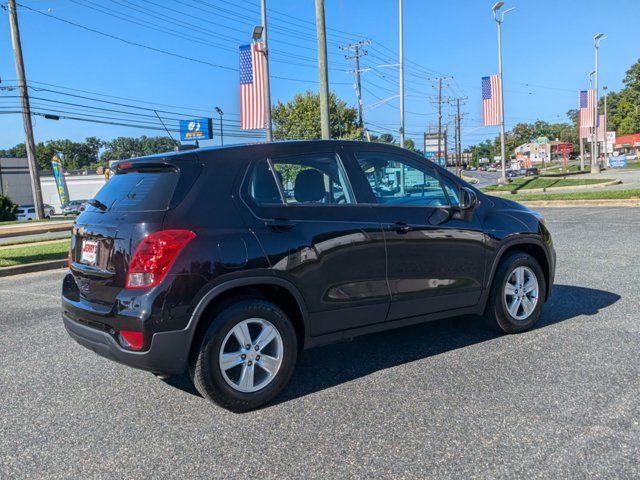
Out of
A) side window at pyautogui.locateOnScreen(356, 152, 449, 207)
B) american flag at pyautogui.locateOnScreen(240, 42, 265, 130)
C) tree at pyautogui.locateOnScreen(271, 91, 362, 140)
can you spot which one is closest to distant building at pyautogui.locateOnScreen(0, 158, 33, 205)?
tree at pyautogui.locateOnScreen(271, 91, 362, 140)

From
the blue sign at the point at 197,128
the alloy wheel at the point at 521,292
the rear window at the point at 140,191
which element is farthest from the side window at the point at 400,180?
the blue sign at the point at 197,128

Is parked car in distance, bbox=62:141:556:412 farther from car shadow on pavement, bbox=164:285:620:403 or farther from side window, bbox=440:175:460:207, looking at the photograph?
car shadow on pavement, bbox=164:285:620:403

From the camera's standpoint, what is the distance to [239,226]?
11.8ft

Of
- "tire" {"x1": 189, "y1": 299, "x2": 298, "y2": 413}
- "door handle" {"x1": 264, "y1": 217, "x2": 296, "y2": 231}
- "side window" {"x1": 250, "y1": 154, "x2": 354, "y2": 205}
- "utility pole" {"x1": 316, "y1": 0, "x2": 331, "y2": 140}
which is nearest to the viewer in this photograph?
"tire" {"x1": 189, "y1": 299, "x2": 298, "y2": 413}

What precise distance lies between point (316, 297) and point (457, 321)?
7.62 feet

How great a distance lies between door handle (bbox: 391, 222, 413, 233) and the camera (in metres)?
4.24

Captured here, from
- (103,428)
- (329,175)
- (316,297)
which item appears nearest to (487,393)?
(316,297)

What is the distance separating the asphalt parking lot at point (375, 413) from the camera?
2.94 m

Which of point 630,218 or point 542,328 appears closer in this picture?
point 542,328

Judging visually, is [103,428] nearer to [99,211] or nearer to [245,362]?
[245,362]

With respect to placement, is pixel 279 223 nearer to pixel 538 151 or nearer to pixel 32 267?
pixel 32 267

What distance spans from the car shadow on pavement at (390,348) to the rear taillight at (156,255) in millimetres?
1097

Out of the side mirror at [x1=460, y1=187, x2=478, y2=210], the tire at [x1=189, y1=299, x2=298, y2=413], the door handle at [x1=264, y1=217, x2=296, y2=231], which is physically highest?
the side mirror at [x1=460, y1=187, x2=478, y2=210]

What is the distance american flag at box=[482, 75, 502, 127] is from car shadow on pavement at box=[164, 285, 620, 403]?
91.4 ft
